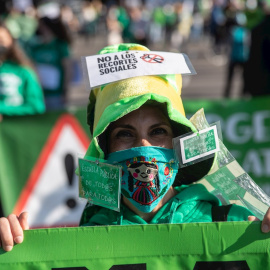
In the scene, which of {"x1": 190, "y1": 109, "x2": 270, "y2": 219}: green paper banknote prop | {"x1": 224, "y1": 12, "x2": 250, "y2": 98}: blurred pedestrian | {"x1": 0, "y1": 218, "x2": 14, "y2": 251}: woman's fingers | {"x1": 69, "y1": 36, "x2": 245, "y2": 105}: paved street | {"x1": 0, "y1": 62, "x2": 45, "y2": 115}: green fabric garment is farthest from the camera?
{"x1": 69, "y1": 36, "x2": 245, "y2": 105}: paved street

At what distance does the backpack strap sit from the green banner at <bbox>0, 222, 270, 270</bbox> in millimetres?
258

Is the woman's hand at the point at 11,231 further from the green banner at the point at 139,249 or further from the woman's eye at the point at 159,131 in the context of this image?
the woman's eye at the point at 159,131

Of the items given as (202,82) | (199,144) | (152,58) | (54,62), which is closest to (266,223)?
(199,144)

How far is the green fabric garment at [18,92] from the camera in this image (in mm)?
5004

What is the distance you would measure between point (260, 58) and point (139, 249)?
5.17 metres

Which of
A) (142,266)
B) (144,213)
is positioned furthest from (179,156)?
(142,266)

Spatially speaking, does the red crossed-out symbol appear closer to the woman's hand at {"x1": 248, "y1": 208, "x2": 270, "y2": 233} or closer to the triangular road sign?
the woman's hand at {"x1": 248, "y1": 208, "x2": 270, "y2": 233}

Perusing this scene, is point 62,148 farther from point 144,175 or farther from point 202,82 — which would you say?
point 202,82

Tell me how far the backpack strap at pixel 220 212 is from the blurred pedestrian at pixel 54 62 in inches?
179

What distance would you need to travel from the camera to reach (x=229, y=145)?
4949 mm

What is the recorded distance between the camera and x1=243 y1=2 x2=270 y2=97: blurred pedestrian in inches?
265

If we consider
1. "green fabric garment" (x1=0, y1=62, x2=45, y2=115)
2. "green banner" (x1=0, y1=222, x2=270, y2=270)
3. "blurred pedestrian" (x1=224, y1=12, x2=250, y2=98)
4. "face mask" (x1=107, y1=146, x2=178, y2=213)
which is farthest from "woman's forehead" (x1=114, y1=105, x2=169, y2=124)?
"blurred pedestrian" (x1=224, y1=12, x2=250, y2=98)

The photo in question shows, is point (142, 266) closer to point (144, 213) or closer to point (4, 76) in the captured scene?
point (144, 213)

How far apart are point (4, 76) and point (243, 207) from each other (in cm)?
328
